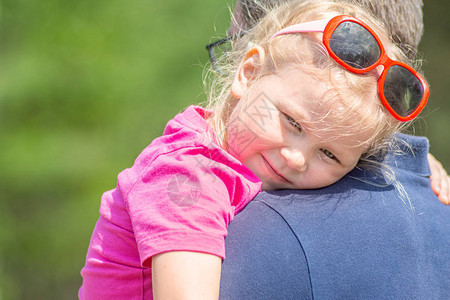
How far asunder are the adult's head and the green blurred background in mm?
3554

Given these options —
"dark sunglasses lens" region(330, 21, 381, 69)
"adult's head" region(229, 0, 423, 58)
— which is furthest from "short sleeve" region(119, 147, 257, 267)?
"adult's head" region(229, 0, 423, 58)

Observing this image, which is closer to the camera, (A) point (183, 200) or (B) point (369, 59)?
(A) point (183, 200)

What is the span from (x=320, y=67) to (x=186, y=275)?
0.65 meters

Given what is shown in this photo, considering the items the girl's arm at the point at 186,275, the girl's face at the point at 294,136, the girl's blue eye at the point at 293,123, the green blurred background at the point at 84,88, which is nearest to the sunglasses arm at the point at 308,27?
the girl's face at the point at 294,136

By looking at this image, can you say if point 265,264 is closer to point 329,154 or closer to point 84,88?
point 329,154

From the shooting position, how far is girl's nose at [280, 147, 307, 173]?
1478 mm

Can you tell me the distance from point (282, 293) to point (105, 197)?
62 cm

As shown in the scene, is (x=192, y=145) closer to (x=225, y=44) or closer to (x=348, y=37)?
(x=348, y=37)

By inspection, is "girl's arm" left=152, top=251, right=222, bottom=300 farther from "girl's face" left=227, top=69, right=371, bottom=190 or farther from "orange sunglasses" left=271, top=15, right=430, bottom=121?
"orange sunglasses" left=271, top=15, right=430, bottom=121

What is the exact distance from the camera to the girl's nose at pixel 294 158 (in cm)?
148

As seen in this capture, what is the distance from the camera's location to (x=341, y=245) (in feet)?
4.19

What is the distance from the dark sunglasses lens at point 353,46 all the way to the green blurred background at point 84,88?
4.06 metres

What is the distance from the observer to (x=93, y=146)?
566 cm

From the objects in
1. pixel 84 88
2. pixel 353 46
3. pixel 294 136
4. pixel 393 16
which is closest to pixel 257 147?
pixel 294 136
